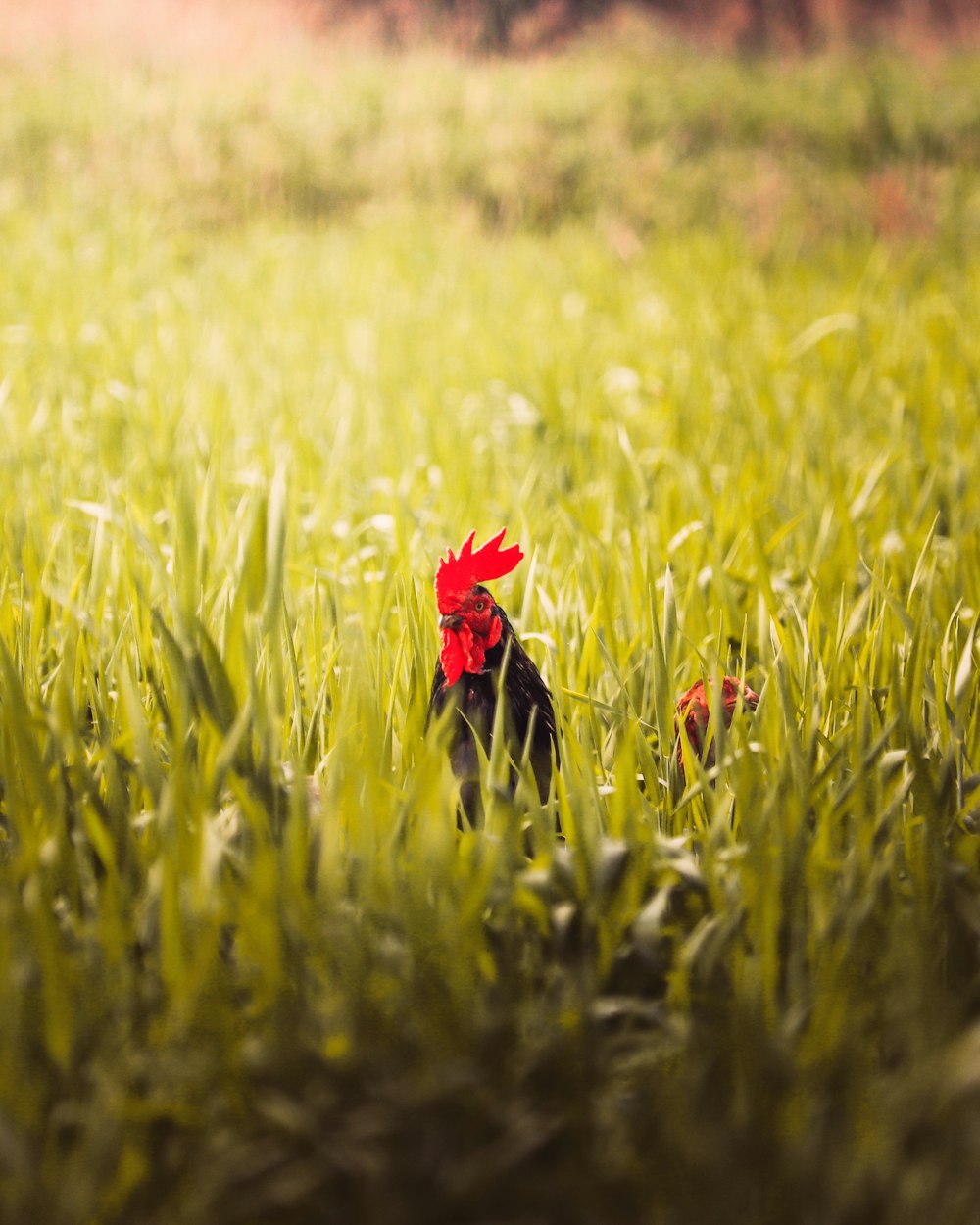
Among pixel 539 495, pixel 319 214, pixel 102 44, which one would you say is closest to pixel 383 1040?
pixel 539 495

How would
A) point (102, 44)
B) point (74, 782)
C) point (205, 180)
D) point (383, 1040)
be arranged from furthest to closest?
point (102, 44) < point (205, 180) < point (74, 782) < point (383, 1040)

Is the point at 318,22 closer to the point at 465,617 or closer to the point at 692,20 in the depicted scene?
the point at 692,20

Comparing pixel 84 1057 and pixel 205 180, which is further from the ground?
pixel 205 180

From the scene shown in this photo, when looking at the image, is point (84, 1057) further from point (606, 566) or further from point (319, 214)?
point (319, 214)

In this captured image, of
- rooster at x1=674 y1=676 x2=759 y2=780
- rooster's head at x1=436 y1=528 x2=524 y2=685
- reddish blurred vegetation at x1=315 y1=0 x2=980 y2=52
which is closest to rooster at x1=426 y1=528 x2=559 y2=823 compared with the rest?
rooster's head at x1=436 y1=528 x2=524 y2=685

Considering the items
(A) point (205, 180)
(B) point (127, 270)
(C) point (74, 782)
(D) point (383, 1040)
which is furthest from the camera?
(A) point (205, 180)

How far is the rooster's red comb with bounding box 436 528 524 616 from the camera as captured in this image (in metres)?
0.88

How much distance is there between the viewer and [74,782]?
857mm

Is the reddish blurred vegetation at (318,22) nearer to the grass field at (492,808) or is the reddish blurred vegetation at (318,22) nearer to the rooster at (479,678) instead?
the grass field at (492,808)

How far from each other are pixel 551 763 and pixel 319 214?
16.2ft

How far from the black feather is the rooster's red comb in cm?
2

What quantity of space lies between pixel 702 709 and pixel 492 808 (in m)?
0.33

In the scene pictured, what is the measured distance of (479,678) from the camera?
912mm

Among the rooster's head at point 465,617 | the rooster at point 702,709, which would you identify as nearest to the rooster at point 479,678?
the rooster's head at point 465,617
